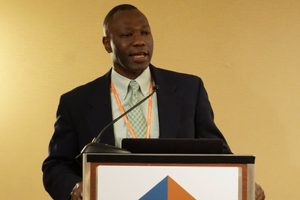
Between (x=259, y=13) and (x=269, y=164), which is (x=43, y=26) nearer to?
(x=259, y=13)

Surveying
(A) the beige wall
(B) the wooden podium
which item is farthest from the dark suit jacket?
(A) the beige wall

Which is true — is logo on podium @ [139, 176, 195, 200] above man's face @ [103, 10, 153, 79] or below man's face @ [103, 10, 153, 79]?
below

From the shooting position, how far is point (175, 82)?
2.04m

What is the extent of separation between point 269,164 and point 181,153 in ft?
6.25

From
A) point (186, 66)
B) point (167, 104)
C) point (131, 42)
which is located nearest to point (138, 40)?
point (131, 42)

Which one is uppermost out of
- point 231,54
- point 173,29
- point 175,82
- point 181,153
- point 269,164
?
point 173,29

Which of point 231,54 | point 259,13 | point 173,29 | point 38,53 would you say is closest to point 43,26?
point 38,53

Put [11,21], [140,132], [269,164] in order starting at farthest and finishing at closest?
[11,21]
[269,164]
[140,132]

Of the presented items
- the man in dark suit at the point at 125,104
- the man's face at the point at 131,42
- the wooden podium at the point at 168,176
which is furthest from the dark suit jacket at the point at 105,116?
the wooden podium at the point at 168,176

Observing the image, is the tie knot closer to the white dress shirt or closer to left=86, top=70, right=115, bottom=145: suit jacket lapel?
the white dress shirt

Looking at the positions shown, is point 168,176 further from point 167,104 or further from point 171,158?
point 167,104

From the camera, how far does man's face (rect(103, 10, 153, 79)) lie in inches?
76.2

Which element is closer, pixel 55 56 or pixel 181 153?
pixel 181 153

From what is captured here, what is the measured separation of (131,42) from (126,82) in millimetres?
198
